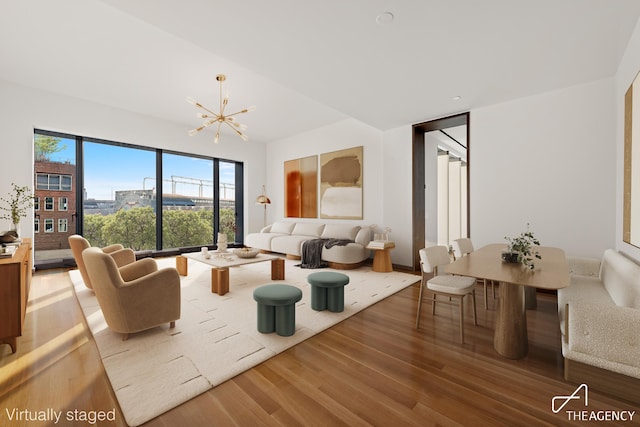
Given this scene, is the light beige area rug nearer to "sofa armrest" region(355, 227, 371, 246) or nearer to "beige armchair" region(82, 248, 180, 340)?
"beige armchair" region(82, 248, 180, 340)

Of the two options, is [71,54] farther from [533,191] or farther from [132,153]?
[533,191]

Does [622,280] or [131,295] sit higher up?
[622,280]

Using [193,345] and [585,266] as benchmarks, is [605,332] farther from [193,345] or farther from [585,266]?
[193,345]

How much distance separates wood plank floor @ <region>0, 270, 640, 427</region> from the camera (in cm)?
154

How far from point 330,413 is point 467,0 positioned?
121 inches

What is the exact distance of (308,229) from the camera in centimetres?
663

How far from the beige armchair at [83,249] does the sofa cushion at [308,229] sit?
365cm

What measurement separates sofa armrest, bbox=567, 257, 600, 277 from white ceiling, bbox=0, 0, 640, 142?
218cm

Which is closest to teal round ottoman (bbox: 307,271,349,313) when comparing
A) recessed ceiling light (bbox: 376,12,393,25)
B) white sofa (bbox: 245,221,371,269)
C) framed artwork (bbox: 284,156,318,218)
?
white sofa (bbox: 245,221,371,269)

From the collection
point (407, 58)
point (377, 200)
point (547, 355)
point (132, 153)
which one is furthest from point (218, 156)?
point (547, 355)

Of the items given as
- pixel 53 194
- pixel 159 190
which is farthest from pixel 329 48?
pixel 53 194

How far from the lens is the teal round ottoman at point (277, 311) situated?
7.97 feet

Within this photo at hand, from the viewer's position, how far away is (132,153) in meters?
5.97

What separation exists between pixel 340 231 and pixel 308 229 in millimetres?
1002
